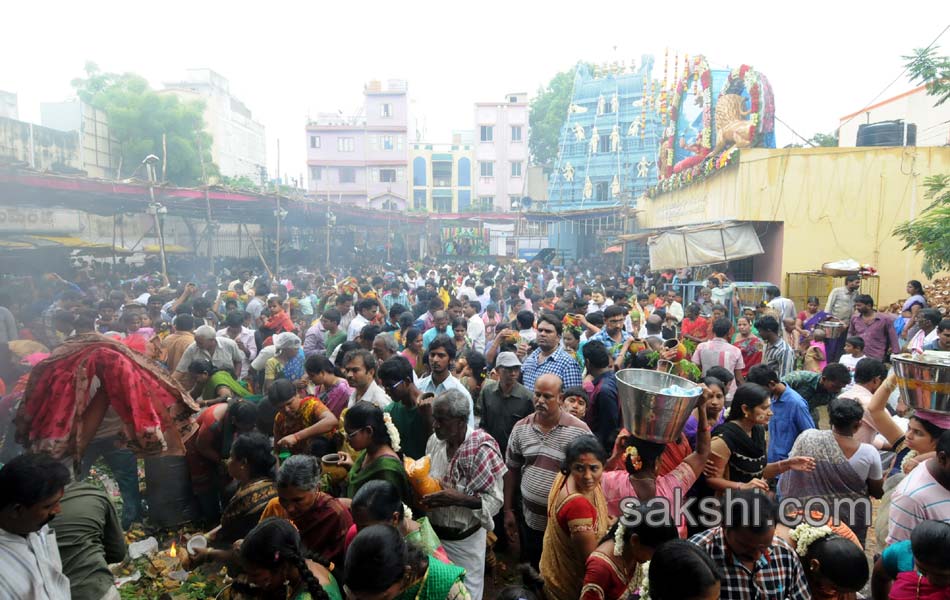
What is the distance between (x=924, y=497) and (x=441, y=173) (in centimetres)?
5228

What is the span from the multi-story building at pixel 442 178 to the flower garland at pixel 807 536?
5078 centimetres

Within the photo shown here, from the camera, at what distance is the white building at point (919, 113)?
23391mm

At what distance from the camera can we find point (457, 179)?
53.2 metres

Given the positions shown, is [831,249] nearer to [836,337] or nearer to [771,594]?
[836,337]

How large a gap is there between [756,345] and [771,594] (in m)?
4.99

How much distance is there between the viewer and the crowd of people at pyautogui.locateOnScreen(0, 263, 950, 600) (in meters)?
2.54

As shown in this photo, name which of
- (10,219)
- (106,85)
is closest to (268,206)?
(10,219)

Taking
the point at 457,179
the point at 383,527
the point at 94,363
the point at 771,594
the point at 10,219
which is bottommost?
the point at 771,594

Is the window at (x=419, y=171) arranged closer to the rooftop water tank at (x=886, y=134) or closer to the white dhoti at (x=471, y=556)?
the rooftop water tank at (x=886, y=134)

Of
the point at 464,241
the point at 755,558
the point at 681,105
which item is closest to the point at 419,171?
the point at 464,241

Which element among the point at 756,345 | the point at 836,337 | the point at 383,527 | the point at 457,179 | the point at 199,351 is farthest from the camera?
the point at 457,179

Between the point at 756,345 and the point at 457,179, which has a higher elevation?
the point at 457,179

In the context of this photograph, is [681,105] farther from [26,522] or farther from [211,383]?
[26,522]

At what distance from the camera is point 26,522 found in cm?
Answer: 265
